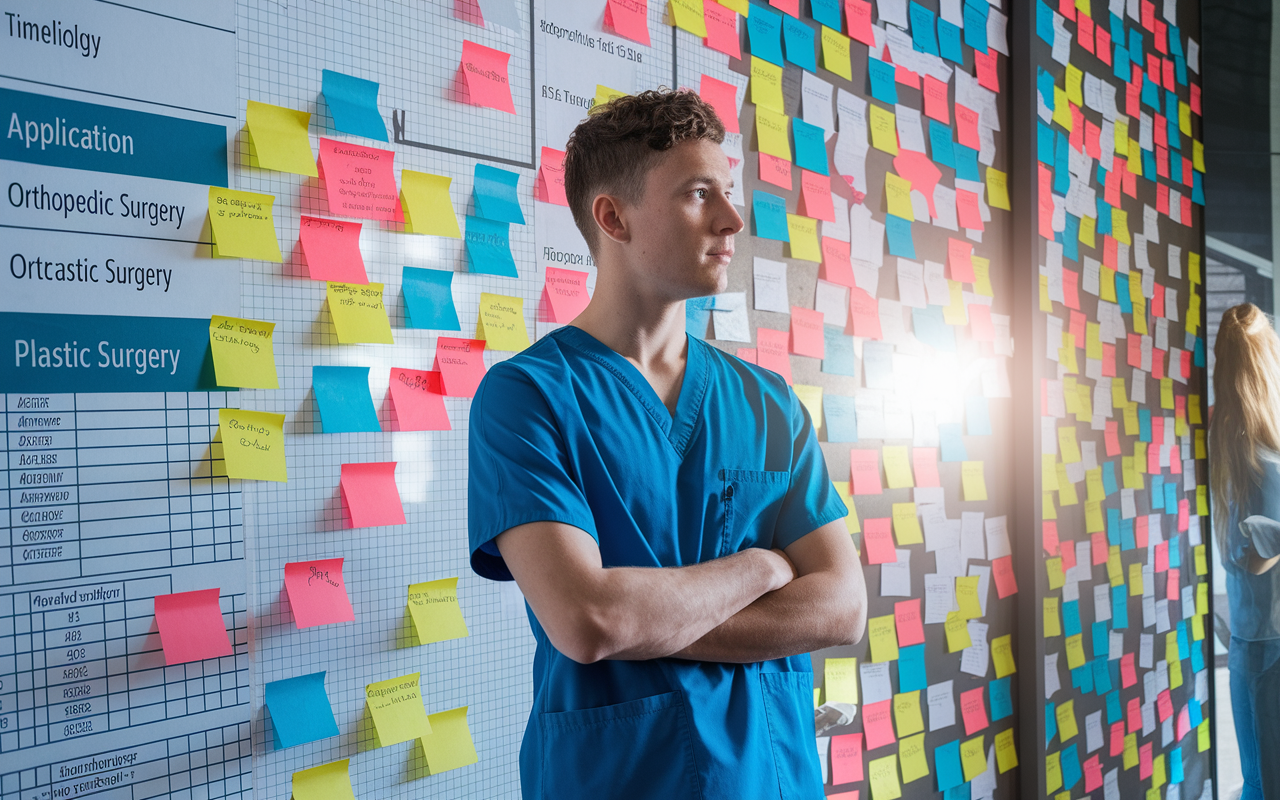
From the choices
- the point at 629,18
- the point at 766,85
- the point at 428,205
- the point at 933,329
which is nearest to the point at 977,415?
the point at 933,329

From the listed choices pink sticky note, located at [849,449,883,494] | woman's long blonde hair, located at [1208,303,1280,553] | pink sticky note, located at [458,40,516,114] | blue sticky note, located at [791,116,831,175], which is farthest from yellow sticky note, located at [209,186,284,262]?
woman's long blonde hair, located at [1208,303,1280,553]

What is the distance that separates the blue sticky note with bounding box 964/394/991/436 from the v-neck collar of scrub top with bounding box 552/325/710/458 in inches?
49.9

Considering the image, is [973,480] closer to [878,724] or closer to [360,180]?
[878,724]

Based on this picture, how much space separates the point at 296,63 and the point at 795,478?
86cm

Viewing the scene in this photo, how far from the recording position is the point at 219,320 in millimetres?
1025

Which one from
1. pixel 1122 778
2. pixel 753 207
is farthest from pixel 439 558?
pixel 1122 778

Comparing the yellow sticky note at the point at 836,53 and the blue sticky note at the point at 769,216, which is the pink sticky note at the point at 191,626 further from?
the yellow sticky note at the point at 836,53

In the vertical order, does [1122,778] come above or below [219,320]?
below

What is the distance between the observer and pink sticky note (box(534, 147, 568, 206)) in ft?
4.40

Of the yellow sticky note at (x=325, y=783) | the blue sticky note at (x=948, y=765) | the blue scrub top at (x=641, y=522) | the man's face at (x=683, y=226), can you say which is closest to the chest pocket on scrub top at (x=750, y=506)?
the blue scrub top at (x=641, y=522)

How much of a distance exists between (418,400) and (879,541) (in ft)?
3.68

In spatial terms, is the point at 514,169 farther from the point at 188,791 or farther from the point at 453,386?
the point at 188,791

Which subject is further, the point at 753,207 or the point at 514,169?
the point at 753,207

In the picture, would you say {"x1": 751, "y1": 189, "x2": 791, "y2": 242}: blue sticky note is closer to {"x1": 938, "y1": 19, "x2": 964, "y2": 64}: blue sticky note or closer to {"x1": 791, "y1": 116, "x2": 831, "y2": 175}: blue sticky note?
{"x1": 791, "y1": 116, "x2": 831, "y2": 175}: blue sticky note
